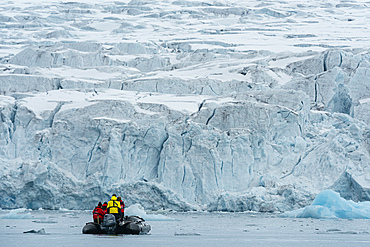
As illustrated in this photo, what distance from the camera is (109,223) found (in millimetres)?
12836

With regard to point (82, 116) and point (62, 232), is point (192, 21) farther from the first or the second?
point (62, 232)

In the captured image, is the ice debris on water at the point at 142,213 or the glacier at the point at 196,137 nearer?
the ice debris on water at the point at 142,213

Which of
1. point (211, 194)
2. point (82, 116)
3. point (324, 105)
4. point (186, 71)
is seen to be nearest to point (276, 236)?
point (211, 194)

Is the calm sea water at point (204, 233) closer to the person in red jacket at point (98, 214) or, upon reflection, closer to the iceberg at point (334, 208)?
the iceberg at point (334, 208)

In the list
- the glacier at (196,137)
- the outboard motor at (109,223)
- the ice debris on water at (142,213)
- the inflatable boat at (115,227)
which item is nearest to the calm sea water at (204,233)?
the ice debris on water at (142,213)

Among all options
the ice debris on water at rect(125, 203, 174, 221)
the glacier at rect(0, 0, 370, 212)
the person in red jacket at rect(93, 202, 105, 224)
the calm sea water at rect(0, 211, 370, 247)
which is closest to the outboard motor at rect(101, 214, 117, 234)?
the calm sea water at rect(0, 211, 370, 247)

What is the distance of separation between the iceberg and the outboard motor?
774cm

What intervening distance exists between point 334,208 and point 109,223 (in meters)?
8.40

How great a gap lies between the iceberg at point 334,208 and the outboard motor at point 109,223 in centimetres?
774

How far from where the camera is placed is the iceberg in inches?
720

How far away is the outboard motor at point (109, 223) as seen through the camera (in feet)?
41.9

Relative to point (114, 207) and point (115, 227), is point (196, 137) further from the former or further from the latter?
point (114, 207)

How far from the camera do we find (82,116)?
2423 cm

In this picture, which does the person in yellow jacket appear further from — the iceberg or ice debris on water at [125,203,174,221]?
the iceberg
